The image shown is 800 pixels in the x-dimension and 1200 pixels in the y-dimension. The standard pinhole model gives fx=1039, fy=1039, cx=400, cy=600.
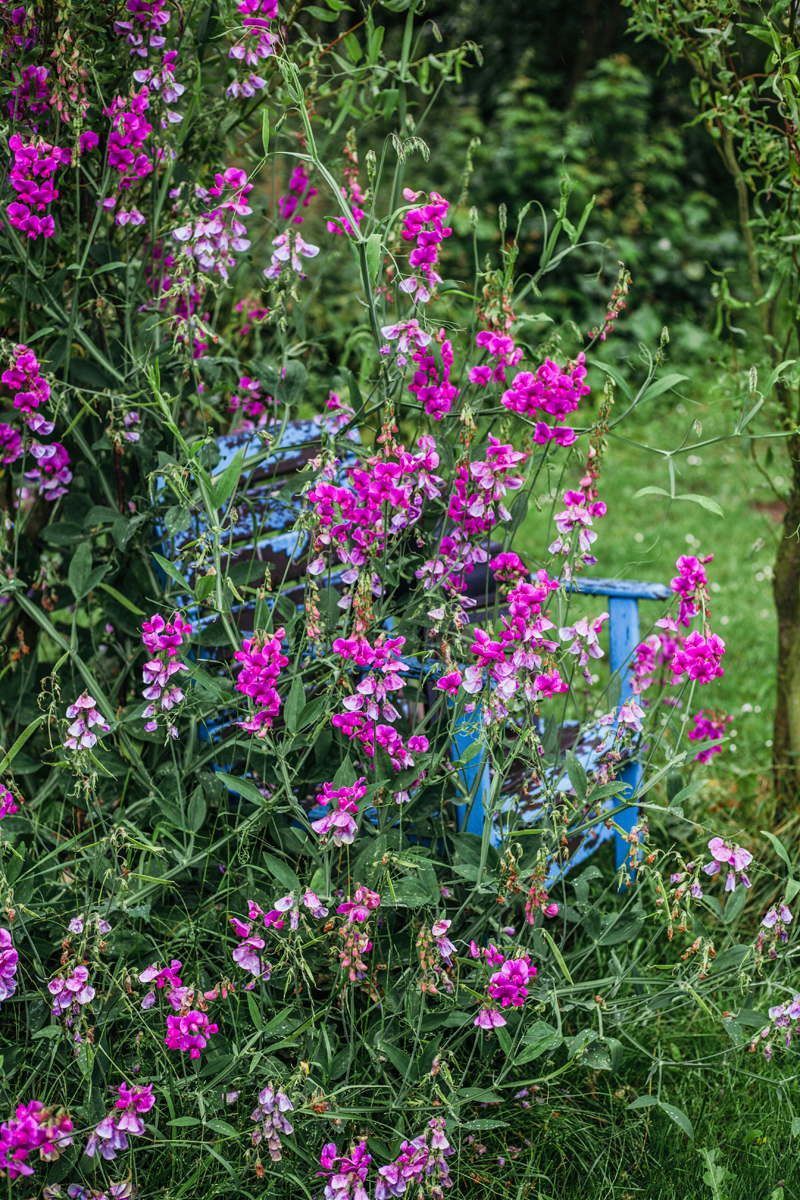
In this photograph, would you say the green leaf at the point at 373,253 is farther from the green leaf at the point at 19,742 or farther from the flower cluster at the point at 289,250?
the green leaf at the point at 19,742

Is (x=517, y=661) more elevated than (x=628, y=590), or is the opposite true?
(x=517, y=661)

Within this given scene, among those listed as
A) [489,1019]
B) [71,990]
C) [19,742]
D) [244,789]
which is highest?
[19,742]

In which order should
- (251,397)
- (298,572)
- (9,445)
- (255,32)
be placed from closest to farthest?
(255,32) < (9,445) < (251,397) < (298,572)

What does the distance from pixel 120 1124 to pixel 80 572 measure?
819 mm

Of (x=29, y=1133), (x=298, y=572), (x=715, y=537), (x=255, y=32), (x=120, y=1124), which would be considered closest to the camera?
(x=29, y=1133)

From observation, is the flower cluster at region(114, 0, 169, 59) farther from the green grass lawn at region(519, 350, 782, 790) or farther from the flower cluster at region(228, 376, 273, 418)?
the green grass lawn at region(519, 350, 782, 790)

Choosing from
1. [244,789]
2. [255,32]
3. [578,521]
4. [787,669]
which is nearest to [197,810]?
[244,789]

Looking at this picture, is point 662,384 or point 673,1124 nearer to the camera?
point 662,384

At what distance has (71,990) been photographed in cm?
132

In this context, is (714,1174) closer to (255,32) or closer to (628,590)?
(628,590)

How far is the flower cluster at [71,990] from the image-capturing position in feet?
4.29

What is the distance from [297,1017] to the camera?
154 cm

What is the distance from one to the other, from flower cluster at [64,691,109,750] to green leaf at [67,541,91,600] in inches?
10.3

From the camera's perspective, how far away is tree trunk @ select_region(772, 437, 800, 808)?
240 cm
